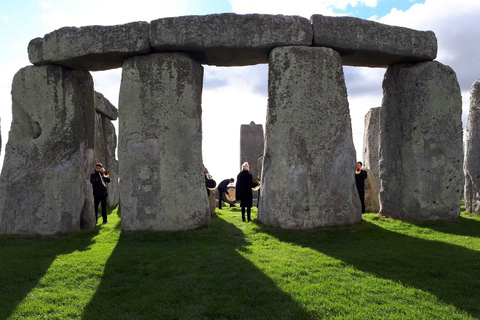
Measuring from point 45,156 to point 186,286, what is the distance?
15.8 feet

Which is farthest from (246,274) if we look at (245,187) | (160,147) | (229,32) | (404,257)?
(229,32)

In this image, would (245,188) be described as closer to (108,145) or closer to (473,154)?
(473,154)

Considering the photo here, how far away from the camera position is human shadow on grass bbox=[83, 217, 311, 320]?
12.6ft

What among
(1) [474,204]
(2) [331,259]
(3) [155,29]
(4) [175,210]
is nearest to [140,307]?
→ (2) [331,259]

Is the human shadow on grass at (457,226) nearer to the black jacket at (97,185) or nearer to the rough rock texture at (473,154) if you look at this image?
the rough rock texture at (473,154)

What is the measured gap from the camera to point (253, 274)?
4852 millimetres

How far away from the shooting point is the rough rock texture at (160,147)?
739 centimetres

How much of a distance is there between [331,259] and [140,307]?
272cm

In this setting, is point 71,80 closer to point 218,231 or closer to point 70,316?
point 218,231

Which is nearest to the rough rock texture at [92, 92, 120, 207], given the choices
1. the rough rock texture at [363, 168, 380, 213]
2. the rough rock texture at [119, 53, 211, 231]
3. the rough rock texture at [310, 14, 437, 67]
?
the rough rock texture at [119, 53, 211, 231]

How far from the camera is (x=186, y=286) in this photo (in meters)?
4.52

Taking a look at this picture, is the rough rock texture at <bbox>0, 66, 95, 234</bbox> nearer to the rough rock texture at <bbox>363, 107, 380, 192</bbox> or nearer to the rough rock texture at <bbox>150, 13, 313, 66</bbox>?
the rough rock texture at <bbox>150, 13, 313, 66</bbox>

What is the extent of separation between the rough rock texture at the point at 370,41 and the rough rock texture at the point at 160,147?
2658 mm

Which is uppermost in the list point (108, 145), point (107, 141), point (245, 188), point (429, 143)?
point (107, 141)
